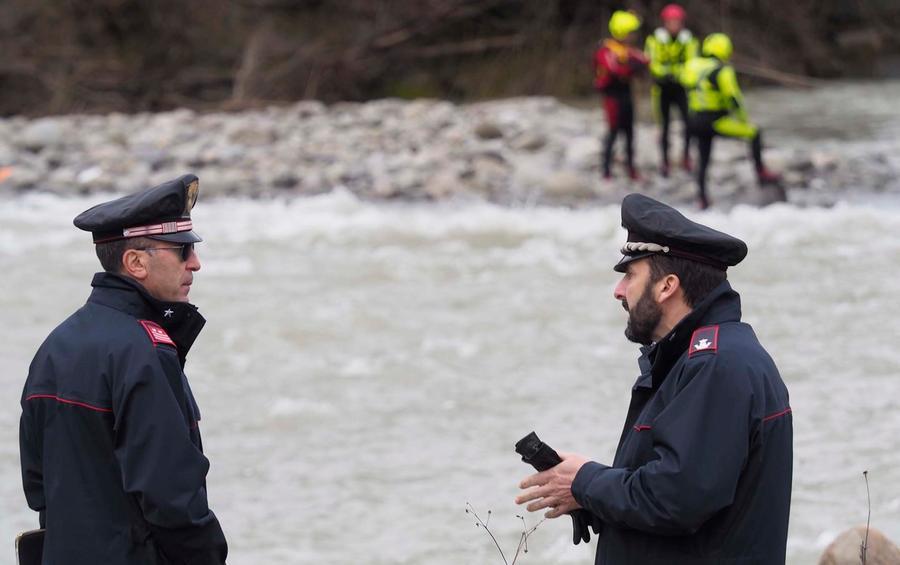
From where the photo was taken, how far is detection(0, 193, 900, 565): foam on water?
6191 millimetres

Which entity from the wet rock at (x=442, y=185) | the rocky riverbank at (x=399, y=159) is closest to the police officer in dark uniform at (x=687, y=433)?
the rocky riverbank at (x=399, y=159)

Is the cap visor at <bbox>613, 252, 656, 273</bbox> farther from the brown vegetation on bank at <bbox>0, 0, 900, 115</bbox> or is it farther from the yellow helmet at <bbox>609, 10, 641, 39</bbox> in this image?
the brown vegetation on bank at <bbox>0, 0, 900, 115</bbox>

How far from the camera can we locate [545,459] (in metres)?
2.84

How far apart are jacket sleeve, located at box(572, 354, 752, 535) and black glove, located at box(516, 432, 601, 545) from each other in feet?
0.84

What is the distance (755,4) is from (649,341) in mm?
20602

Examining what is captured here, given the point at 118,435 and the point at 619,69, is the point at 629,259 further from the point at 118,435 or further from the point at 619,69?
the point at 619,69

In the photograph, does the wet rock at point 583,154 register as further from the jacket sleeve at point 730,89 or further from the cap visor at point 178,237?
the cap visor at point 178,237

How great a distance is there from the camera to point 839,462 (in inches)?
260

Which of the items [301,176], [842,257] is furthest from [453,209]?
[842,257]

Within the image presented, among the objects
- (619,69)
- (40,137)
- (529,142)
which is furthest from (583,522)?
(40,137)

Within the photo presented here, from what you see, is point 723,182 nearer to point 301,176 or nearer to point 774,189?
point 774,189

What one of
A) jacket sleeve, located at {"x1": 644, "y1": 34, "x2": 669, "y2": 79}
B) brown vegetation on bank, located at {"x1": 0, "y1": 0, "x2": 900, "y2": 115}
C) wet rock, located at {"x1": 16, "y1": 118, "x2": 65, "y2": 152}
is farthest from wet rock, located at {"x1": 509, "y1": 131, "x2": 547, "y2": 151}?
brown vegetation on bank, located at {"x1": 0, "y1": 0, "x2": 900, "y2": 115}

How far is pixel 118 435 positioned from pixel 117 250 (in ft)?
1.45

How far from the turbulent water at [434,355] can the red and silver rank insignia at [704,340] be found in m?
3.07
